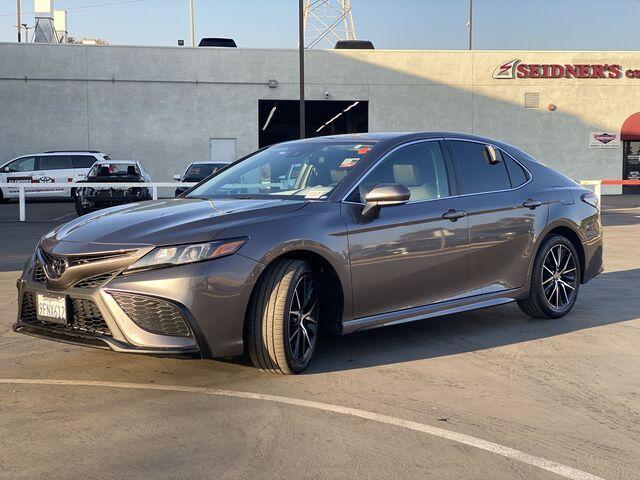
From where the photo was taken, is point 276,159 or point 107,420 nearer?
point 107,420

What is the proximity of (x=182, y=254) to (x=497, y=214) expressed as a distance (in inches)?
112

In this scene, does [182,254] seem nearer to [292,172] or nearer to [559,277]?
[292,172]

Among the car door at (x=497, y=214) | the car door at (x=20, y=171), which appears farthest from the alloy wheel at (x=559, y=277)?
the car door at (x=20, y=171)

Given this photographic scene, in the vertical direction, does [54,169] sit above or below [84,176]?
above

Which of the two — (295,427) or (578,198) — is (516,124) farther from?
(295,427)

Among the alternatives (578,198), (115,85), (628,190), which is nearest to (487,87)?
(628,190)

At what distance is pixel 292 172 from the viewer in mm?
5797

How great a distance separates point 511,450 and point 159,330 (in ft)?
6.71

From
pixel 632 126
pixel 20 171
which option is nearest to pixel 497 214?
pixel 20 171

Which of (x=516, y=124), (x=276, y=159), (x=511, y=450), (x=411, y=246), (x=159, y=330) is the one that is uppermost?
(x=516, y=124)

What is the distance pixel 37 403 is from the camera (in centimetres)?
450

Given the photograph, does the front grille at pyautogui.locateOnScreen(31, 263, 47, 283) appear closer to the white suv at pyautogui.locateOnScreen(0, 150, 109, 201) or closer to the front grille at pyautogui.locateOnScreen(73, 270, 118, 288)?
the front grille at pyautogui.locateOnScreen(73, 270, 118, 288)

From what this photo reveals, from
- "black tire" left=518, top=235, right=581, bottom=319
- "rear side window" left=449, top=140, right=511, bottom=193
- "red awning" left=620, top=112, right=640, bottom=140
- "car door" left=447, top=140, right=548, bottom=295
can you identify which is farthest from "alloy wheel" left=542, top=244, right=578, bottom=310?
"red awning" left=620, top=112, right=640, bottom=140

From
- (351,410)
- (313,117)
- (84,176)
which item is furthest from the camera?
(313,117)
